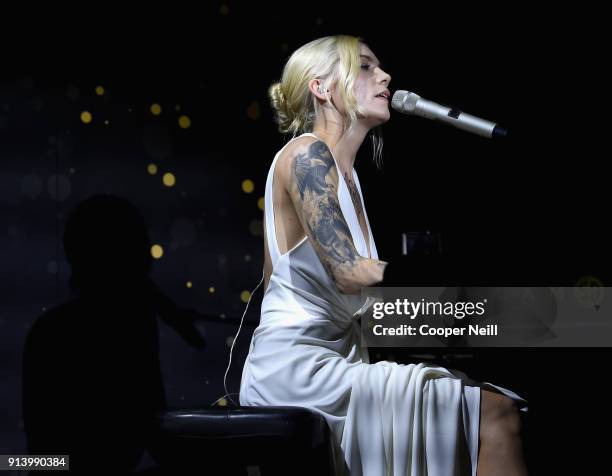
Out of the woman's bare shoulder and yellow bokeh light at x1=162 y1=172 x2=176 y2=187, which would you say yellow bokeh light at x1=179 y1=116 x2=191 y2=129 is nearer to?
yellow bokeh light at x1=162 y1=172 x2=176 y2=187

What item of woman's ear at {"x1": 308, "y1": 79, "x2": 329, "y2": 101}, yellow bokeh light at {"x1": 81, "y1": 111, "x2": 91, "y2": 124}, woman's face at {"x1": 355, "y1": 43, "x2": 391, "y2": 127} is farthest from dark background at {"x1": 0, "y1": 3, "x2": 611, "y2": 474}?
woman's ear at {"x1": 308, "y1": 79, "x2": 329, "y2": 101}

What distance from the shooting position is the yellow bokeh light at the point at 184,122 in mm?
2871

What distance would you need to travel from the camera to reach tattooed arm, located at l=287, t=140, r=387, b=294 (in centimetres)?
170

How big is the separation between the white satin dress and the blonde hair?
268 millimetres

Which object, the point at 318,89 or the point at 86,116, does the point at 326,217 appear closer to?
the point at 318,89

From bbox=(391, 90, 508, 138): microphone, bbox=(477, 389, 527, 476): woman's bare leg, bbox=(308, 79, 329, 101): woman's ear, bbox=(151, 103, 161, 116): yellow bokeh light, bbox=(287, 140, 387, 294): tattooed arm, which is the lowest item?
bbox=(477, 389, 527, 476): woman's bare leg

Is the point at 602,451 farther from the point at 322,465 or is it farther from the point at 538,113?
the point at 538,113

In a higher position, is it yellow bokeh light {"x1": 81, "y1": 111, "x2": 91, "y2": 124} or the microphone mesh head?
yellow bokeh light {"x1": 81, "y1": 111, "x2": 91, "y2": 124}

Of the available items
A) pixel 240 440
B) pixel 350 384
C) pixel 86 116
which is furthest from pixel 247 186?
pixel 240 440

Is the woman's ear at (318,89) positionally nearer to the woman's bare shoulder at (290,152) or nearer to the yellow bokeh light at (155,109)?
the woman's bare shoulder at (290,152)

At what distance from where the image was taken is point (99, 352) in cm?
270

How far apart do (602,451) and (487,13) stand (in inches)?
74.5

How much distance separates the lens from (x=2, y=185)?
8.65ft

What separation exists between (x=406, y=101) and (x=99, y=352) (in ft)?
4.74
